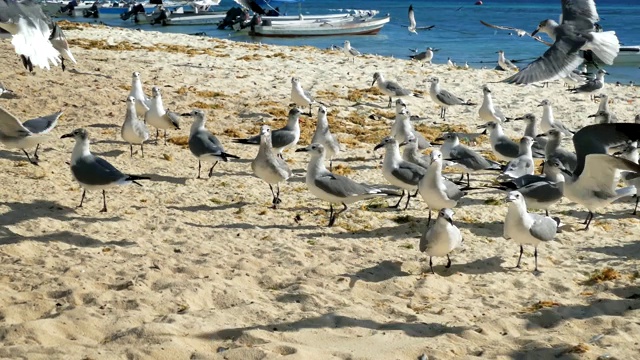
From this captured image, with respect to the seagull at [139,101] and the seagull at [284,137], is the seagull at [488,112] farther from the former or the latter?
the seagull at [139,101]

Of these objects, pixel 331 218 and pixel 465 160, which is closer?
pixel 331 218

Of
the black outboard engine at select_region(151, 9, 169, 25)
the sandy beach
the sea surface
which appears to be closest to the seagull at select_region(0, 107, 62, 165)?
the sandy beach

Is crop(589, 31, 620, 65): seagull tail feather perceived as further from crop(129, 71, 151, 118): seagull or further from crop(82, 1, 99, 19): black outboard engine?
crop(82, 1, 99, 19): black outboard engine

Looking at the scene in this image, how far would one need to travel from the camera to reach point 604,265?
778 centimetres

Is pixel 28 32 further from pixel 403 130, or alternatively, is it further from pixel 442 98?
pixel 442 98

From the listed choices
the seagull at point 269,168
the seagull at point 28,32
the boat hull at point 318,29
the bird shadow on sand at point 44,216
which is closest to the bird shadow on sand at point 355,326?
the bird shadow on sand at point 44,216

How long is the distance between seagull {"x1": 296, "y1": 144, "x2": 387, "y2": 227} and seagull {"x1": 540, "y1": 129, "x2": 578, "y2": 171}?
283 centimetres

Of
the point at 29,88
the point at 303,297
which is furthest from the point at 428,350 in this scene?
the point at 29,88

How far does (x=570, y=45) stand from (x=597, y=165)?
6.10 ft

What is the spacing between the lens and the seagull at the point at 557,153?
1020 cm

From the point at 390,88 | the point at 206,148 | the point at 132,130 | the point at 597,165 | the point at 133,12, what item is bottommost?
the point at 133,12

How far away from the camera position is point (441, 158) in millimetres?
8453

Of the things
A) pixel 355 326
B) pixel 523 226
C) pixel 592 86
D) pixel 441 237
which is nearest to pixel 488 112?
pixel 592 86

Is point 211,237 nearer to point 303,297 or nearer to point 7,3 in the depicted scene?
point 303,297
